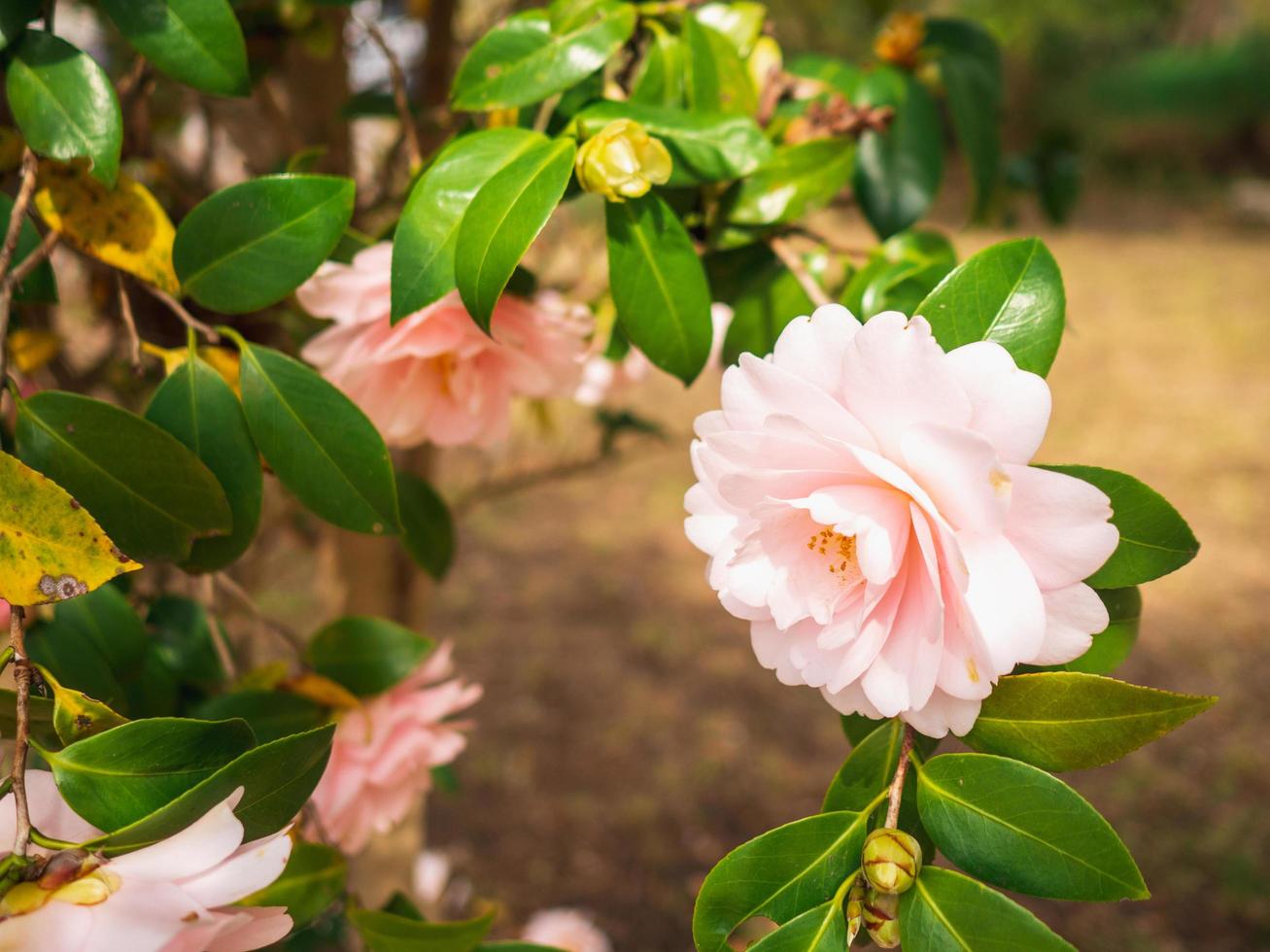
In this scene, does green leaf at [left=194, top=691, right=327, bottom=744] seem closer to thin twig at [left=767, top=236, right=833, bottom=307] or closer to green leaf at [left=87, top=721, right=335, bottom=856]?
green leaf at [left=87, top=721, right=335, bottom=856]

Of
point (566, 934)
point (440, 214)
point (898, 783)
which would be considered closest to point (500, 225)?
point (440, 214)

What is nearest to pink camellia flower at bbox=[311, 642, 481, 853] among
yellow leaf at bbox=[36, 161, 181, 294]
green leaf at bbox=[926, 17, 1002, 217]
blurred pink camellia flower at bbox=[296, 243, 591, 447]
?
blurred pink camellia flower at bbox=[296, 243, 591, 447]

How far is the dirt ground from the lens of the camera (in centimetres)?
163

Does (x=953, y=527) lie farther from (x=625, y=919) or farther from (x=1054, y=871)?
(x=625, y=919)

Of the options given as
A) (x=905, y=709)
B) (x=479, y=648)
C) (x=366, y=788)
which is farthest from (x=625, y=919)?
(x=905, y=709)

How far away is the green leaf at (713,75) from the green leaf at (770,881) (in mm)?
313

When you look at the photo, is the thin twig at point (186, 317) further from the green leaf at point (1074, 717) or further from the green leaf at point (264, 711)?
the green leaf at point (1074, 717)

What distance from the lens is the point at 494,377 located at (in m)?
0.52

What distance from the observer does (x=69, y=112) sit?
1.28 ft

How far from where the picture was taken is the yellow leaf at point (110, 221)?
1.41ft

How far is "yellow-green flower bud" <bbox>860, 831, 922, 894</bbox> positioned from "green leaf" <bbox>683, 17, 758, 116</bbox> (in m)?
0.32

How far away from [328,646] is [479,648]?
1688mm

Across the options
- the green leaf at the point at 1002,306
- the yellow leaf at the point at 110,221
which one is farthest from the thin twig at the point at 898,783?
the yellow leaf at the point at 110,221

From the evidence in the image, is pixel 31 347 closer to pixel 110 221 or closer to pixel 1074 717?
pixel 110 221
